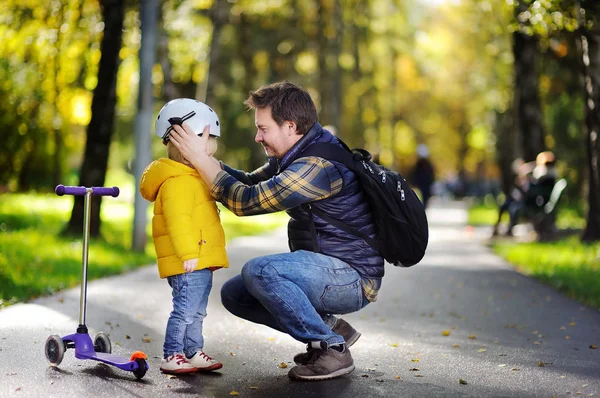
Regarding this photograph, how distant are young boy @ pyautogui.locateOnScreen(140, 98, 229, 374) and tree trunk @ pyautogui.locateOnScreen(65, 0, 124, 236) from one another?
36.3 feet

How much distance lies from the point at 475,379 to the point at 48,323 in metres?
3.41

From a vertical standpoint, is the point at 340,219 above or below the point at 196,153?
below

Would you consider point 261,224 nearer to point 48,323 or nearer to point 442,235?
point 442,235

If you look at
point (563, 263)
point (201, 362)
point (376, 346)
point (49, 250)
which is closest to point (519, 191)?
point (563, 263)

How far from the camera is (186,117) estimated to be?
585cm

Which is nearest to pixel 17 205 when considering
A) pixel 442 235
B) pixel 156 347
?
pixel 442 235

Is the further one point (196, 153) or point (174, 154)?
point (174, 154)

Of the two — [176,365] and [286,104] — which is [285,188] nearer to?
[286,104]

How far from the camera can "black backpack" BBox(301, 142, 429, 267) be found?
5.79 meters

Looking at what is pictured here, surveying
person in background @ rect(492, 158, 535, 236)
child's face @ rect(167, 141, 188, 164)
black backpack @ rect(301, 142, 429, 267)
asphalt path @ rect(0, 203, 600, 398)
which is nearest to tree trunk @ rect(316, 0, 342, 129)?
person in background @ rect(492, 158, 535, 236)

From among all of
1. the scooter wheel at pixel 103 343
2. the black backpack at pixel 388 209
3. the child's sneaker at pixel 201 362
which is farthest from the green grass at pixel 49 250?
the black backpack at pixel 388 209

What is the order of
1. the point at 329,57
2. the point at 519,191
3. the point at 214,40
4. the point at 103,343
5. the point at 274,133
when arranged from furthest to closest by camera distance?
1. the point at 329,57
2. the point at 214,40
3. the point at 519,191
4. the point at 103,343
5. the point at 274,133

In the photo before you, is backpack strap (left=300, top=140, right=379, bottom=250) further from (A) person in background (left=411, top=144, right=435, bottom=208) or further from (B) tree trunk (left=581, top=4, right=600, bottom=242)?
(A) person in background (left=411, top=144, right=435, bottom=208)

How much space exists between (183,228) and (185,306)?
48 centimetres
